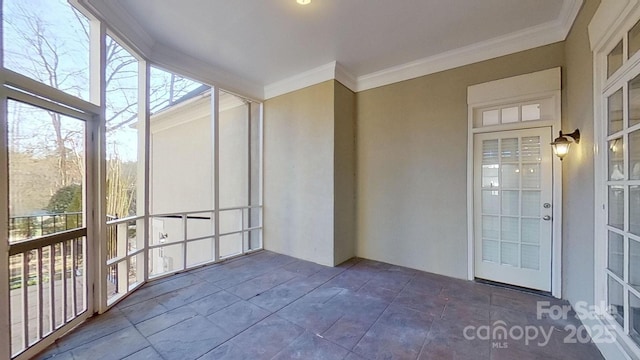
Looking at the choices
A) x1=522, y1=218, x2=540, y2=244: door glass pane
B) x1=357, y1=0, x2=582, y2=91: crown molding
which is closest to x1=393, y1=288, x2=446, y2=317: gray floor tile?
x1=522, y1=218, x2=540, y2=244: door glass pane

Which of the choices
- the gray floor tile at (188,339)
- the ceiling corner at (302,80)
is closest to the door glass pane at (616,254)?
the gray floor tile at (188,339)

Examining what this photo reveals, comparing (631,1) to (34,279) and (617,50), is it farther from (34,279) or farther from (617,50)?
(34,279)

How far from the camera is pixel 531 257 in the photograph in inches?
115

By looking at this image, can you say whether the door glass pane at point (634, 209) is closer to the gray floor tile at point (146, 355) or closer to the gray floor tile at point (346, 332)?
the gray floor tile at point (346, 332)

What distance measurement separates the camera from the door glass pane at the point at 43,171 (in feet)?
5.82

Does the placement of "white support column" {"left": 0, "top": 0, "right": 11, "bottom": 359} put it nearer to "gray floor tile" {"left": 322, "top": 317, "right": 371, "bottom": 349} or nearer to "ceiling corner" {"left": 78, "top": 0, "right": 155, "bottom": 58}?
"ceiling corner" {"left": 78, "top": 0, "right": 155, "bottom": 58}

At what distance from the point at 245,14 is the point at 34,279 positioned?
9.82ft

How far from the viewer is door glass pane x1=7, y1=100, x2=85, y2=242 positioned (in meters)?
1.77

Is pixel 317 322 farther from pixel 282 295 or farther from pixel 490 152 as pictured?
pixel 490 152

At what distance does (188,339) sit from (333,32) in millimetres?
3438

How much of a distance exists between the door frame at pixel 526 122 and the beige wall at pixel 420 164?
0.07m

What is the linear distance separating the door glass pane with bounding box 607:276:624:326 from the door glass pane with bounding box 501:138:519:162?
1.62m

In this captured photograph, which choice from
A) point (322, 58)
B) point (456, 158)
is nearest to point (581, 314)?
point (456, 158)

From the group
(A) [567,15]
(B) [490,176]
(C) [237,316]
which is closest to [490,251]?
(B) [490,176]
